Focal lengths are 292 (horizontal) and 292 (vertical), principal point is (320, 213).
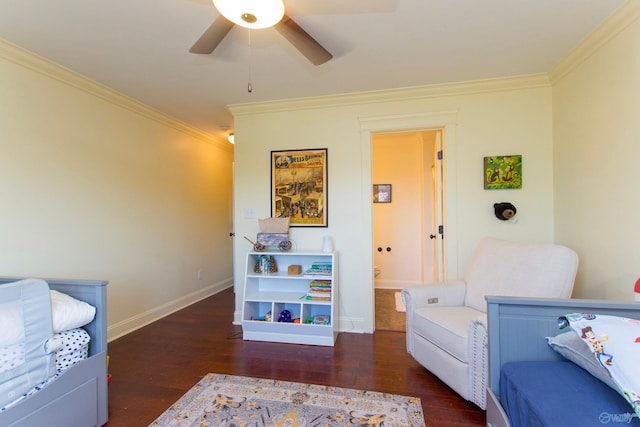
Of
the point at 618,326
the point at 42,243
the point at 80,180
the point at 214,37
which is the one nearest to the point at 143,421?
the point at 42,243

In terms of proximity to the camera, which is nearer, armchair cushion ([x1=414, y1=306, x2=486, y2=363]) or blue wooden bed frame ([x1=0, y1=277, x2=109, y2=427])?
blue wooden bed frame ([x1=0, y1=277, x2=109, y2=427])

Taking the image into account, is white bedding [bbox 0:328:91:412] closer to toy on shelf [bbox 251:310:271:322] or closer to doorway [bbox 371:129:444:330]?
toy on shelf [bbox 251:310:271:322]

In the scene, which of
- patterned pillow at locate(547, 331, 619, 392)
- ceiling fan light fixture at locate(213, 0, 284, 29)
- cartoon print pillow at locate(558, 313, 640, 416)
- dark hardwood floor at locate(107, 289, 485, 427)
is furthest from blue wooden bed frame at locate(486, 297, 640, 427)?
ceiling fan light fixture at locate(213, 0, 284, 29)

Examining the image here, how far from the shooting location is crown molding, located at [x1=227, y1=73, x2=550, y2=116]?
252 centimetres

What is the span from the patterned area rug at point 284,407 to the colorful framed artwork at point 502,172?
6.14 feet

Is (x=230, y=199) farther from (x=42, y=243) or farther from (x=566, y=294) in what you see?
(x=566, y=294)

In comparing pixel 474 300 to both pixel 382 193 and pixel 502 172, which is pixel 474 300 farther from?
pixel 382 193

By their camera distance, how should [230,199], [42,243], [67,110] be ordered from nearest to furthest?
[42,243], [67,110], [230,199]

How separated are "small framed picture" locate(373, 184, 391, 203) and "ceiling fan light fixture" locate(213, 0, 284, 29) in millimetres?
3493

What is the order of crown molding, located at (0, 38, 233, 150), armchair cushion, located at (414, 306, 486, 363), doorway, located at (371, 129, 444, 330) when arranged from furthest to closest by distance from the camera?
doorway, located at (371, 129, 444, 330), crown molding, located at (0, 38, 233, 150), armchair cushion, located at (414, 306, 486, 363)

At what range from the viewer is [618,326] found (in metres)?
1.04

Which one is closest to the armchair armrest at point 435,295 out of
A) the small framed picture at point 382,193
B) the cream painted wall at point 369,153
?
the cream painted wall at point 369,153

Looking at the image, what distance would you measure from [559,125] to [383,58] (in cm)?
155

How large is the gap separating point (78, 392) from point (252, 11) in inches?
78.2
